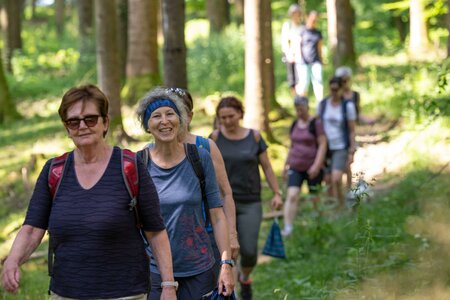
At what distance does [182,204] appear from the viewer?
5.77 meters

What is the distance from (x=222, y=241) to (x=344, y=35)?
743 inches

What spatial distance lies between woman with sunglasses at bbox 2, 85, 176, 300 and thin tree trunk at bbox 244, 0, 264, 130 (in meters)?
10.5

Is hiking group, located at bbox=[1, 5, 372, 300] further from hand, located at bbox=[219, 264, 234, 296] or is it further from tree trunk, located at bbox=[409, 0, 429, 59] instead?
tree trunk, located at bbox=[409, 0, 429, 59]

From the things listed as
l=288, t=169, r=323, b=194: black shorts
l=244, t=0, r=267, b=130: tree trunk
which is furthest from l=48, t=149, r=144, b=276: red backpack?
l=244, t=0, r=267, b=130: tree trunk

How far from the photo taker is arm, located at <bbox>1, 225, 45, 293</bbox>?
4445 millimetres

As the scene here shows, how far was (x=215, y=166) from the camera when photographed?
21.0ft

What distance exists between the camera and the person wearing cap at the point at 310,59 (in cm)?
1828

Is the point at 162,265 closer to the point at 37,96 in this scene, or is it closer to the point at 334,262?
the point at 334,262

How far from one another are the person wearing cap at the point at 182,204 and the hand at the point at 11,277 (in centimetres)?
143

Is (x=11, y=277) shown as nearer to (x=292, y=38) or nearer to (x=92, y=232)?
(x=92, y=232)

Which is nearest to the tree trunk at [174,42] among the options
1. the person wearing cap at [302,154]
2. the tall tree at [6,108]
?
the person wearing cap at [302,154]

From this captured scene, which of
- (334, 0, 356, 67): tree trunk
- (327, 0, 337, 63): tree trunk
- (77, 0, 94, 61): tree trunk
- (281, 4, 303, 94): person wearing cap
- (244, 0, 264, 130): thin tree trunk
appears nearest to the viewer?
(244, 0, 264, 130): thin tree trunk

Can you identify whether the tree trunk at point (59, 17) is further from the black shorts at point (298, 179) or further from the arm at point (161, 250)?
the arm at point (161, 250)

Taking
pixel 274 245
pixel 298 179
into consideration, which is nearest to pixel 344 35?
pixel 298 179
